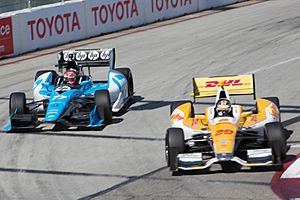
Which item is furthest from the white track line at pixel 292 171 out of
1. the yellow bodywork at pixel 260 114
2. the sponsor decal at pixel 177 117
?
the sponsor decal at pixel 177 117

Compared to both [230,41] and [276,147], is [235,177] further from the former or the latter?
[230,41]

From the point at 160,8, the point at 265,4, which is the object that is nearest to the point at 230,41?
the point at 160,8

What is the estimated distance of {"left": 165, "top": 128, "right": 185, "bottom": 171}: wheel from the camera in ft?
46.0

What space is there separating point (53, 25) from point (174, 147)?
16.7 m

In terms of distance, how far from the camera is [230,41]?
29.0 metres

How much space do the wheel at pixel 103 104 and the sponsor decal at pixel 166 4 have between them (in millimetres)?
17189

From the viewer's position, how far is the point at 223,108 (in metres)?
14.9

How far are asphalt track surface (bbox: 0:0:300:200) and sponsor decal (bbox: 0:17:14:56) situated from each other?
1.29ft

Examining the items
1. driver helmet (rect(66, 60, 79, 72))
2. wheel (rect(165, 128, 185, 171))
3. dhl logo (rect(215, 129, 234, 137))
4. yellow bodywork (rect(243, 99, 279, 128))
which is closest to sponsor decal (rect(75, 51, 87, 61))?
driver helmet (rect(66, 60, 79, 72))

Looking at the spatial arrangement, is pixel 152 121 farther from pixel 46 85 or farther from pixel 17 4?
pixel 17 4

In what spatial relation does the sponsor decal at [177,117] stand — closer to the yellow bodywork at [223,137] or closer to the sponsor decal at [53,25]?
the yellow bodywork at [223,137]

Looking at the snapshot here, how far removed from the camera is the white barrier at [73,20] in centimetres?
2859

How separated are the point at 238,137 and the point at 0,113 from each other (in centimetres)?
758

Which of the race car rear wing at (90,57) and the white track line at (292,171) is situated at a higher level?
the race car rear wing at (90,57)
